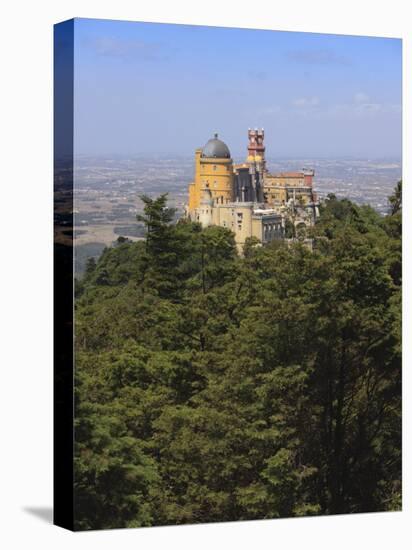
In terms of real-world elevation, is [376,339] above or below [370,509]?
above

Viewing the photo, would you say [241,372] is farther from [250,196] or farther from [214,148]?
[214,148]

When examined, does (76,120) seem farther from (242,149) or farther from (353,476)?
(353,476)

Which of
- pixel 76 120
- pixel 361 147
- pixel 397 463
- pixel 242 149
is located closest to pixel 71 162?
pixel 76 120

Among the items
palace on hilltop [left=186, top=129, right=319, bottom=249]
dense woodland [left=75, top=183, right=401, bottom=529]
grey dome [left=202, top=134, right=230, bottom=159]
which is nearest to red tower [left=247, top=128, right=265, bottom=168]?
palace on hilltop [left=186, top=129, right=319, bottom=249]

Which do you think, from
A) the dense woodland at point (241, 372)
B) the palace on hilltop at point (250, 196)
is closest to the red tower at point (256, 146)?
the palace on hilltop at point (250, 196)

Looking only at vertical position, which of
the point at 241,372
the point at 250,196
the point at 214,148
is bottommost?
the point at 241,372

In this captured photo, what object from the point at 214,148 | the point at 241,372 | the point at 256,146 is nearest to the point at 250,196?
the point at 256,146

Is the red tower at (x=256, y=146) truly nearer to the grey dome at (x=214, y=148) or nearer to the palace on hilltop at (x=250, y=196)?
the palace on hilltop at (x=250, y=196)
